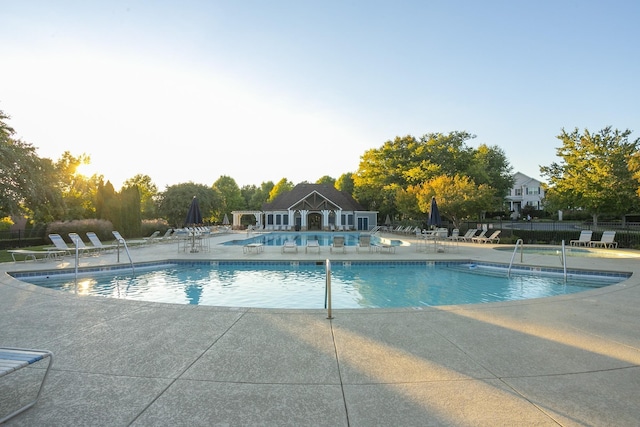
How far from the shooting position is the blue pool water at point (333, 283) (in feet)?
28.5

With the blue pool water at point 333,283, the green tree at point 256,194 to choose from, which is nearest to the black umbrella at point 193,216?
the blue pool water at point 333,283

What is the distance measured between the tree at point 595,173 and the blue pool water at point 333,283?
16.7m

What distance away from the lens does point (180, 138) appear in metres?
23.8

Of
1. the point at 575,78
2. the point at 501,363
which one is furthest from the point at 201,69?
the point at 575,78

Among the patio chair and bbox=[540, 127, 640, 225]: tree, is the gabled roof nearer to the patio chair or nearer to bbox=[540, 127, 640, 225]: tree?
the patio chair

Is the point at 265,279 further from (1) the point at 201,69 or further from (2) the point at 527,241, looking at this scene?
(2) the point at 527,241

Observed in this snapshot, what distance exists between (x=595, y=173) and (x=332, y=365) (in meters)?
28.0

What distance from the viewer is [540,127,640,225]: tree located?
23.1 meters

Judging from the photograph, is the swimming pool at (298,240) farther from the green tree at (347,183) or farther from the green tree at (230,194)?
the green tree at (230,194)

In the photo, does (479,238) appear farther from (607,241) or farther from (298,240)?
(298,240)

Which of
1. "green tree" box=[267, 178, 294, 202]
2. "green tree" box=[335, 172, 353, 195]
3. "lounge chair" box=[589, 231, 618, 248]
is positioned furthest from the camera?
"green tree" box=[267, 178, 294, 202]

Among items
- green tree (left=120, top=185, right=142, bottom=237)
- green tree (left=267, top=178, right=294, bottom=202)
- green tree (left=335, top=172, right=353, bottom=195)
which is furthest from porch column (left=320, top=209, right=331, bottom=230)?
green tree (left=267, top=178, right=294, bottom=202)

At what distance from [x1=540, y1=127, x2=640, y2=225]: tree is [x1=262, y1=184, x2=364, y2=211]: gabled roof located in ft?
74.6

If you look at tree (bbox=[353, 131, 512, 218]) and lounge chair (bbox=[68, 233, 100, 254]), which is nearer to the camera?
lounge chair (bbox=[68, 233, 100, 254])
